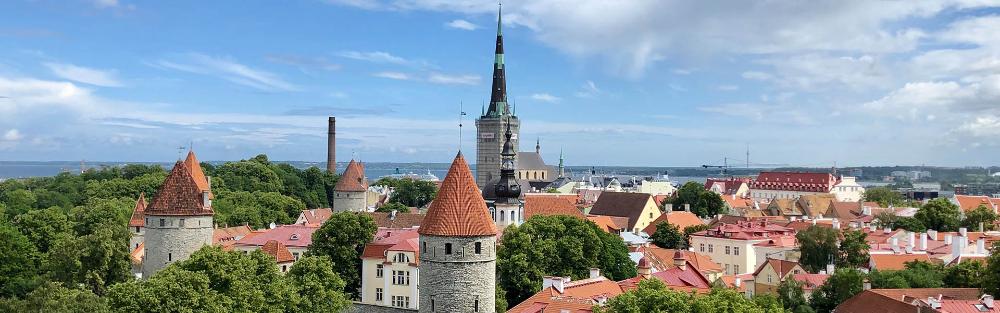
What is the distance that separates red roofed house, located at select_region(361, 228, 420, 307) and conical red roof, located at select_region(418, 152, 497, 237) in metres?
15.6

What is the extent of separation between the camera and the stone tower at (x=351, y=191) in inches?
3260

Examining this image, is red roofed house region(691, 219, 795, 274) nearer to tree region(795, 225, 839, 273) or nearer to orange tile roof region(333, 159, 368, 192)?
tree region(795, 225, 839, 273)

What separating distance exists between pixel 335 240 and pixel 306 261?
872 centimetres

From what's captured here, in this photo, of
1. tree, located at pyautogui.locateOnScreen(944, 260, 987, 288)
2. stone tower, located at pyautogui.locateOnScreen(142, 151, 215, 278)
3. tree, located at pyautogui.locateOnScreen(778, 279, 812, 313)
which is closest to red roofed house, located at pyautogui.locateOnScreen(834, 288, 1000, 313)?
tree, located at pyautogui.locateOnScreen(944, 260, 987, 288)

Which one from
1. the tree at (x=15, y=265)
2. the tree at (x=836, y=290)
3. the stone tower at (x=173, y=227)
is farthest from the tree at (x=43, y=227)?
the tree at (x=836, y=290)

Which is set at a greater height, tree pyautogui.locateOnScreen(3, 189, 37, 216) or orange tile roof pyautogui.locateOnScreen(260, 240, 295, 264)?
tree pyautogui.locateOnScreen(3, 189, 37, 216)

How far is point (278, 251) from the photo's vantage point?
50125 mm

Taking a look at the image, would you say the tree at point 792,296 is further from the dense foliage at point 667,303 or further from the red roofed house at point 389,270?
the red roofed house at point 389,270

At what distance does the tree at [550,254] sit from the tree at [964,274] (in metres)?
14.9

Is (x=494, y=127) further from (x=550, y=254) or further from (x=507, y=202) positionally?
(x=550, y=254)

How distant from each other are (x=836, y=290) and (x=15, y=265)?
40.3 m

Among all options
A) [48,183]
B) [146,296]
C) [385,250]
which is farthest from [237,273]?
[48,183]

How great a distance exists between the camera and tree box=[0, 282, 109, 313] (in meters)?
36.6

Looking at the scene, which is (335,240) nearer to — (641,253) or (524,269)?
(524,269)
